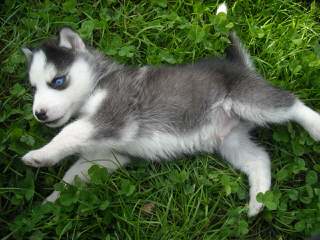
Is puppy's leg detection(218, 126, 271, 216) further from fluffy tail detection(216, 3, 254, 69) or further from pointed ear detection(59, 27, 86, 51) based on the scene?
pointed ear detection(59, 27, 86, 51)

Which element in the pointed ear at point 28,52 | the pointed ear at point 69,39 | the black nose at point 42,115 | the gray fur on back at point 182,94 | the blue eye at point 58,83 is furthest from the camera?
the pointed ear at point 28,52

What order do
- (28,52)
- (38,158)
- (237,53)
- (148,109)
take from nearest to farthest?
(38,158)
(148,109)
(28,52)
(237,53)

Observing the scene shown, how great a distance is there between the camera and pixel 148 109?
4.11m

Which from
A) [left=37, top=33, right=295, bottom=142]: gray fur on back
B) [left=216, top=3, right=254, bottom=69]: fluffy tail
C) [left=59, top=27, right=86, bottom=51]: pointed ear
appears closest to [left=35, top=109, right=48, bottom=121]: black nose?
[left=37, top=33, right=295, bottom=142]: gray fur on back

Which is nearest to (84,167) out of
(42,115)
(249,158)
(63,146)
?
(63,146)

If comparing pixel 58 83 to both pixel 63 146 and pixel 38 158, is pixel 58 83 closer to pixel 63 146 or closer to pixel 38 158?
pixel 63 146

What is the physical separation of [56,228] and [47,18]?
2.10 meters

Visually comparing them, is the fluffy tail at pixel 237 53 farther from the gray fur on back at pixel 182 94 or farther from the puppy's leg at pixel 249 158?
the puppy's leg at pixel 249 158

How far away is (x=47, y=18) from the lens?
490 cm

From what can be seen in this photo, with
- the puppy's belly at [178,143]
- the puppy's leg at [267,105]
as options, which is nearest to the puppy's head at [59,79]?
the puppy's belly at [178,143]

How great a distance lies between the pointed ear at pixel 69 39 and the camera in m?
4.22

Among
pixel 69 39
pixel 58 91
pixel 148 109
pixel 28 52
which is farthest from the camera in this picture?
pixel 28 52

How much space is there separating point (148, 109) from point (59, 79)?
0.77 m

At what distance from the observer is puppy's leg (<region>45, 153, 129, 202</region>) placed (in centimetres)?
427
